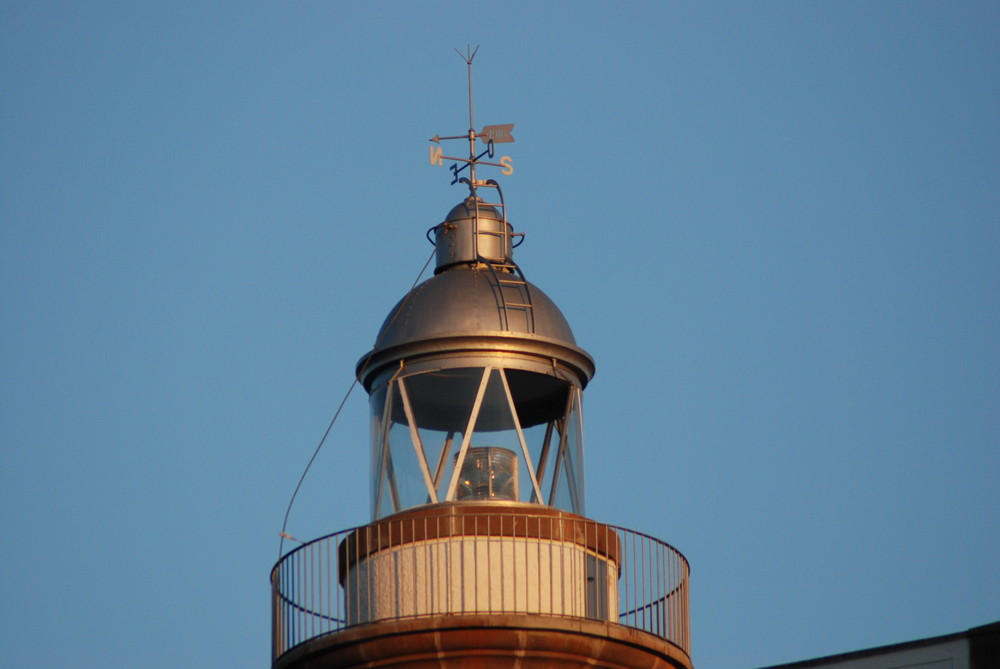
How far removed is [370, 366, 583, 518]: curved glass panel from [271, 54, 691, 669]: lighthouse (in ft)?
0.07

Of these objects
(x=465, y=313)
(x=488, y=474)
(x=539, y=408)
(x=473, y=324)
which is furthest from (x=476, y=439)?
(x=465, y=313)

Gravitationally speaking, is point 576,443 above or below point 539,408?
below

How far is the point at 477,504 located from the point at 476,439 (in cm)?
112

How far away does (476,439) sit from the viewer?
810 inches

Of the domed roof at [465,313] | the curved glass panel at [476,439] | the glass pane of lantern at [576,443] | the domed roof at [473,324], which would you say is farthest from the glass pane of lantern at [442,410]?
the glass pane of lantern at [576,443]

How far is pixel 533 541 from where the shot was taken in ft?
63.6

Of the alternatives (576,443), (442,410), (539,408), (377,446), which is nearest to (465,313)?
(442,410)

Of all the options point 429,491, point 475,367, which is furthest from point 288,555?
point 475,367

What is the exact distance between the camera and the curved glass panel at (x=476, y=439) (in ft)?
67.1

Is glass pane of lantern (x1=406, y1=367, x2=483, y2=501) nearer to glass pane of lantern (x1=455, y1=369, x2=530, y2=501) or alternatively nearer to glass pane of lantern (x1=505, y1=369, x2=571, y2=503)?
glass pane of lantern (x1=455, y1=369, x2=530, y2=501)

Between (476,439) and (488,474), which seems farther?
(476,439)

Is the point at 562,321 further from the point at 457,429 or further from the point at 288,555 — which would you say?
the point at 288,555

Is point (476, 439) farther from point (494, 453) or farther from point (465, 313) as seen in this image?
point (465, 313)

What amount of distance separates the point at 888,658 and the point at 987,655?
4.85 ft
